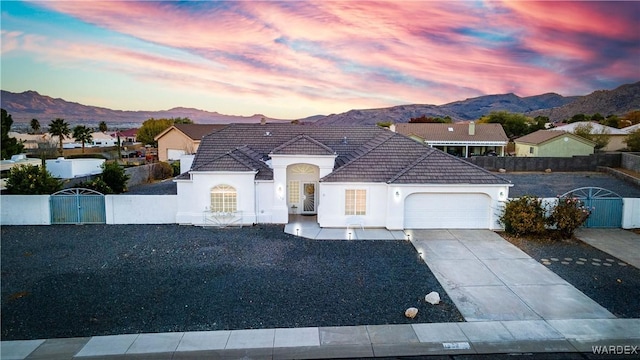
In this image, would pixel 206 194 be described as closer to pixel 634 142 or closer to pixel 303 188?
pixel 303 188

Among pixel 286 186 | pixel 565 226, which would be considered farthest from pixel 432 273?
pixel 286 186

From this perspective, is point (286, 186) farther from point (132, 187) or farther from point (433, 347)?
point (132, 187)

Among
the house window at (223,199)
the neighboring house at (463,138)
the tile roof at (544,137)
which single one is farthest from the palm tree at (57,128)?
the tile roof at (544,137)

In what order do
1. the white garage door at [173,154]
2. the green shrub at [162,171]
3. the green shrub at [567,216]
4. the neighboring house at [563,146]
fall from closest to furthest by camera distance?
the green shrub at [567,216] → the green shrub at [162,171] → the neighboring house at [563,146] → the white garage door at [173,154]

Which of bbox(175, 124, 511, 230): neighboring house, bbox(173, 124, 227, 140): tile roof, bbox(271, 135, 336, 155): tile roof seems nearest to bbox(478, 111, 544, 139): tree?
bbox(173, 124, 227, 140): tile roof

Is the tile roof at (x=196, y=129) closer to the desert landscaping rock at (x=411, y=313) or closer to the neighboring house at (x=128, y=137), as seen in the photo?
the desert landscaping rock at (x=411, y=313)

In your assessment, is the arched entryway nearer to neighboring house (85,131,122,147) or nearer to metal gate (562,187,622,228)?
metal gate (562,187,622,228)
